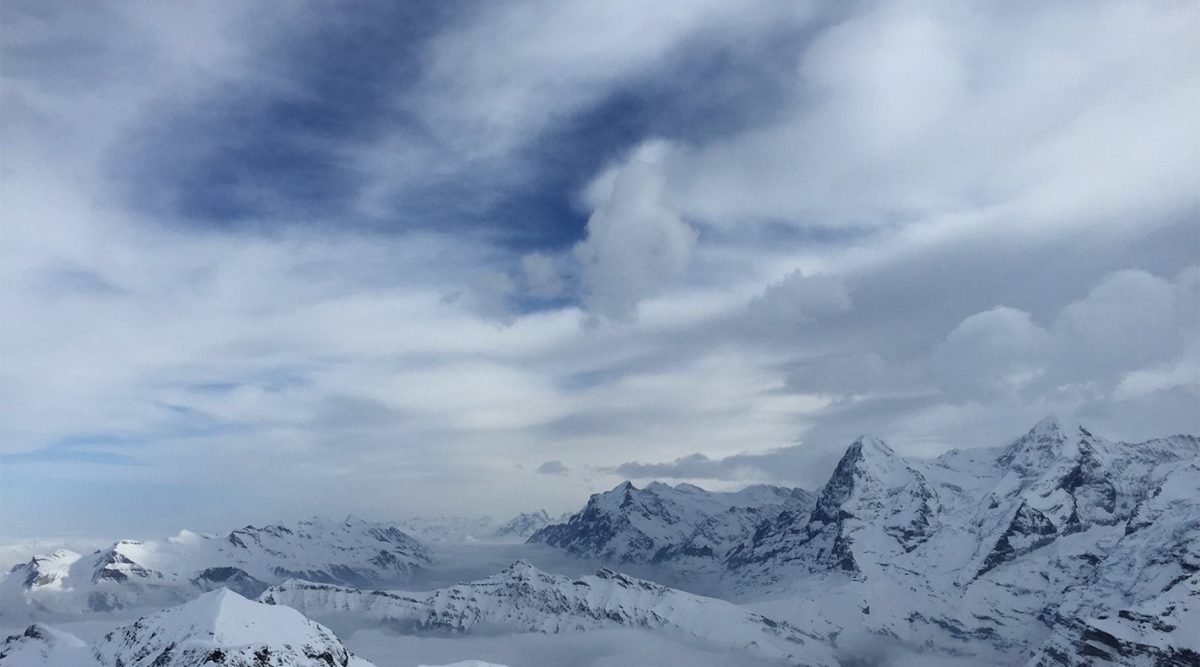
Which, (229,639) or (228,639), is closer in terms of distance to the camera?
(228,639)

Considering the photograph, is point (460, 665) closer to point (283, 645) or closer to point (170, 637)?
point (283, 645)

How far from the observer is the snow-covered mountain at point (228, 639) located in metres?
148

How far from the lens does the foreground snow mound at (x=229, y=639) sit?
14788 centimetres

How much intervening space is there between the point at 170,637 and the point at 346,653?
36640 millimetres

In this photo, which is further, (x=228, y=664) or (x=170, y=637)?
(x=170, y=637)

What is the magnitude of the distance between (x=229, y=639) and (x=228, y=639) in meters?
0.19

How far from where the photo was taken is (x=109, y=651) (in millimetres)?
192375

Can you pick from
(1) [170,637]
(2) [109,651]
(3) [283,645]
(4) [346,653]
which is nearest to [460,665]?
(4) [346,653]

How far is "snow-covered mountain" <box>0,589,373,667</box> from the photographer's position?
147875 millimetres

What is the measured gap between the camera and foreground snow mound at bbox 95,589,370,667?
148m

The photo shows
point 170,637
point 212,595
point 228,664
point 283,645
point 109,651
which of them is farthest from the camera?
point 109,651

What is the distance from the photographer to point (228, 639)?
152625 mm

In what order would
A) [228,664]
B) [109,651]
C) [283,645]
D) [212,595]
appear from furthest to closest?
[109,651]
[212,595]
[283,645]
[228,664]

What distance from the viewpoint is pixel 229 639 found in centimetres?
15275
